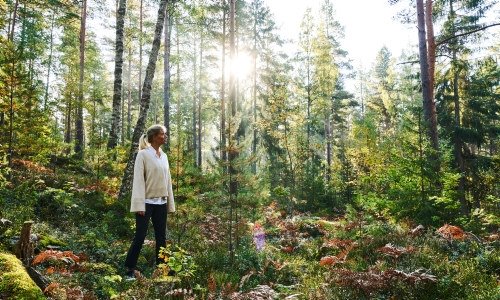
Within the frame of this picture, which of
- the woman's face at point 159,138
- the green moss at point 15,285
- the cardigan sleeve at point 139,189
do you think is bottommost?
the green moss at point 15,285

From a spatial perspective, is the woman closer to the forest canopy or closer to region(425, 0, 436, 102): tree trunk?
the forest canopy

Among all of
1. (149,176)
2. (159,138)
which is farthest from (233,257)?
(159,138)

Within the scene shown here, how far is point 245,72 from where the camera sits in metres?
32.5

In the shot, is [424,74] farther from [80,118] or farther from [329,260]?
[80,118]

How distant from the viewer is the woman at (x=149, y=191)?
17.6 feet

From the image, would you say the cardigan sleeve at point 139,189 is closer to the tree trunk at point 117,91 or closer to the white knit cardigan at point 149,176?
the white knit cardigan at point 149,176

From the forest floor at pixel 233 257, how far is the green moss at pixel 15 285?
17 millimetres

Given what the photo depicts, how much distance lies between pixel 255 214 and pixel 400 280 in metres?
7.16

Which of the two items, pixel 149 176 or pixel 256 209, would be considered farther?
pixel 256 209

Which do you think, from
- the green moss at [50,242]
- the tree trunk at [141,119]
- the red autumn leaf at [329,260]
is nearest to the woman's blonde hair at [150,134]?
the green moss at [50,242]

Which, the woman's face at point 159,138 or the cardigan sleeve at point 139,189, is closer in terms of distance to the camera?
the cardigan sleeve at point 139,189

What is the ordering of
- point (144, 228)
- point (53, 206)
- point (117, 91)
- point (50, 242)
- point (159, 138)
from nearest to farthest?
point (144, 228)
point (159, 138)
point (50, 242)
point (53, 206)
point (117, 91)

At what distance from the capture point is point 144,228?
538 cm

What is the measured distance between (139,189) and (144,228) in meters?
0.58
